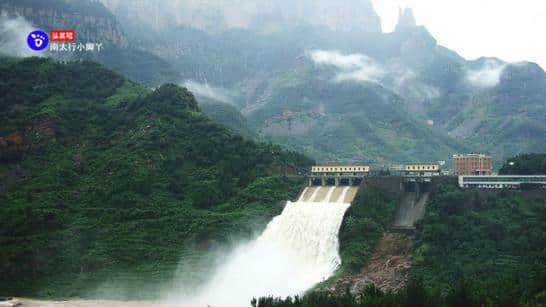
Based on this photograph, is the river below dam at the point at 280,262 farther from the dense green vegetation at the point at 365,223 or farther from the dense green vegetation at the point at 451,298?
the dense green vegetation at the point at 451,298

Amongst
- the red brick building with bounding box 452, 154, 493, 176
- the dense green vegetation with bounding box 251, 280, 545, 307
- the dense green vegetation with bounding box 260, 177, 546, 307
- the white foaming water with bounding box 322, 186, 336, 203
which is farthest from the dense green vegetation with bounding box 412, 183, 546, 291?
the red brick building with bounding box 452, 154, 493, 176

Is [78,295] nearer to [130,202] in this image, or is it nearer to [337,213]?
Result: [130,202]

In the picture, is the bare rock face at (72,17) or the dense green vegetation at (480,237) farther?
the bare rock face at (72,17)

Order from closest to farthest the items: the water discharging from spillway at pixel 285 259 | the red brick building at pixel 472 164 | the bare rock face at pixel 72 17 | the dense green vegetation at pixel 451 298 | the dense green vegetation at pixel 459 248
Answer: the dense green vegetation at pixel 451 298
the dense green vegetation at pixel 459 248
the water discharging from spillway at pixel 285 259
the red brick building at pixel 472 164
the bare rock face at pixel 72 17

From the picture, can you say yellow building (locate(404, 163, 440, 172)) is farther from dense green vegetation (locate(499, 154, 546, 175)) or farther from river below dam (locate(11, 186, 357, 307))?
river below dam (locate(11, 186, 357, 307))

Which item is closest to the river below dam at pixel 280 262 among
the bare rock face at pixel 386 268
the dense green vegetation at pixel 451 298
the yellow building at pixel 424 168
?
the bare rock face at pixel 386 268

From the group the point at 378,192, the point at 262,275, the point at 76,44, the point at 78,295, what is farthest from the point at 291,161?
the point at 76,44

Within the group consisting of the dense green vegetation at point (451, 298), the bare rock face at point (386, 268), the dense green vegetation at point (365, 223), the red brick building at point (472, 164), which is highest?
the red brick building at point (472, 164)
